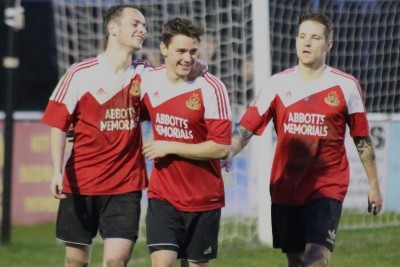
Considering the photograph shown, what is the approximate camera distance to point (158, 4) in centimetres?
1386

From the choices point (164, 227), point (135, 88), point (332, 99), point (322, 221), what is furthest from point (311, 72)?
point (164, 227)

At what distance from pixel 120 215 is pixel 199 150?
0.80 m

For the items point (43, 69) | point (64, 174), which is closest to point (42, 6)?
point (43, 69)

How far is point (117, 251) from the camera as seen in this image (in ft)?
26.5

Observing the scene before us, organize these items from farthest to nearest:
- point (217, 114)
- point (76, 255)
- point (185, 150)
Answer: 1. point (76, 255)
2. point (217, 114)
3. point (185, 150)

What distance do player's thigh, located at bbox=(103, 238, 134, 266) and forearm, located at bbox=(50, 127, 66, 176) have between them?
0.60 metres

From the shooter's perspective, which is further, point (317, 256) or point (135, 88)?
point (135, 88)

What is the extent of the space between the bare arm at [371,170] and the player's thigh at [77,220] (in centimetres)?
179

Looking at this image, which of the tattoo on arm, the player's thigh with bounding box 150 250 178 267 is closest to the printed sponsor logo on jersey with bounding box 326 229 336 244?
the tattoo on arm

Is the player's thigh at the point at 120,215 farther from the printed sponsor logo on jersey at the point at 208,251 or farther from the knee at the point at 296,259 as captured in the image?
the knee at the point at 296,259

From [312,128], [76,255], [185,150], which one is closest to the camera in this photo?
[185,150]

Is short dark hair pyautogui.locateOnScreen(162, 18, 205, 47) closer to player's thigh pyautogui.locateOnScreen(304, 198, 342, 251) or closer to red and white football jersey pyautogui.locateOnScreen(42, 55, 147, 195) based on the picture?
red and white football jersey pyautogui.locateOnScreen(42, 55, 147, 195)

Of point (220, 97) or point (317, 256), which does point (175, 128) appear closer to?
point (220, 97)

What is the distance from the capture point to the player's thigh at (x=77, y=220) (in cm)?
827
